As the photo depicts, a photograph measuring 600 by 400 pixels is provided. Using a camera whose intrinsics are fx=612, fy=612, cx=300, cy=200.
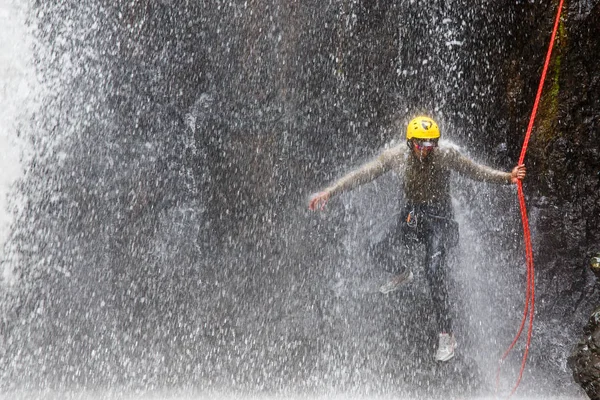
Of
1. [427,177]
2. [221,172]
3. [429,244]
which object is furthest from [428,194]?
[221,172]

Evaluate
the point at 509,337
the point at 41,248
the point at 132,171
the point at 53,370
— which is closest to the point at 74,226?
the point at 41,248

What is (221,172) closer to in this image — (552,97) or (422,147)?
(422,147)

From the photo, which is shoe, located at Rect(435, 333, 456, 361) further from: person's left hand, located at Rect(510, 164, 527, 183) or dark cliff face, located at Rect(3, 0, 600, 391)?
dark cliff face, located at Rect(3, 0, 600, 391)

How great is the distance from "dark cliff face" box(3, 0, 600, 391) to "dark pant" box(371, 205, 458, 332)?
5.49 ft

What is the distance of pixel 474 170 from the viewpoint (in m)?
5.43

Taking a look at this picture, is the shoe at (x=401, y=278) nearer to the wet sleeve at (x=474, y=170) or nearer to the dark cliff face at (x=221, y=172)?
the wet sleeve at (x=474, y=170)

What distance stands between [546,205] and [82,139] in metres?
5.56

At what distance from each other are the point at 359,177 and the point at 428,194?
0.66 m

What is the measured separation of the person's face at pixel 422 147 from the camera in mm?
5349

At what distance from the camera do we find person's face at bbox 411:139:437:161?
5.35m

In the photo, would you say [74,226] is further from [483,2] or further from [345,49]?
[483,2]

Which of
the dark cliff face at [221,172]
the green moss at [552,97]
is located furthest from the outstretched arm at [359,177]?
the green moss at [552,97]

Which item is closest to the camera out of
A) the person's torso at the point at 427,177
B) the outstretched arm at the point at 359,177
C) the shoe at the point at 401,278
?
the outstretched arm at the point at 359,177

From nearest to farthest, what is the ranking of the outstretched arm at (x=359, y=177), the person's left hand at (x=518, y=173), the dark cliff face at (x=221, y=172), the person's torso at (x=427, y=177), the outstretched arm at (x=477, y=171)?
1. the person's left hand at (x=518, y=173)
2. the outstretched arm at (x=477, y=171)
3. the outstretched arm at (x=359, y=177)
4. the person's torso at (x=427, y=177)
5. the dark cliff face at (x=221, y=172)
